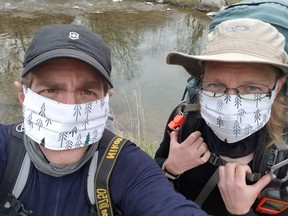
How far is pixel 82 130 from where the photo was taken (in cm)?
167

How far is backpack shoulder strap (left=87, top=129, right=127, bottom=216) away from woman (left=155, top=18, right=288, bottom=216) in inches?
22.1

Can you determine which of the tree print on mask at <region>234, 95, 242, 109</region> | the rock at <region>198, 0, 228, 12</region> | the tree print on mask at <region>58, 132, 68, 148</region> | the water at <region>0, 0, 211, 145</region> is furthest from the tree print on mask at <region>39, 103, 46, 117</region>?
the rock at <region>198, 0, 228, 12</region>

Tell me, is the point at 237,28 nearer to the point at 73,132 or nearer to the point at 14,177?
the point at 73,132

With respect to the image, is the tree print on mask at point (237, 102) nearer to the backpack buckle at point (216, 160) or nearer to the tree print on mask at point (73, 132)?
the backpack buckle at point (216, 160)

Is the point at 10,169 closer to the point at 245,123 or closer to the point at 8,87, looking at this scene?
the point at 245,123

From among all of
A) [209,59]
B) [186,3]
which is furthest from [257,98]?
[186,3]

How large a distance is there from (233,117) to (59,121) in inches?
35.8

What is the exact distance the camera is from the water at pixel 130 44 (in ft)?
19.3

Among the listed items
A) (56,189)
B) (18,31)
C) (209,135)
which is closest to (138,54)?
(18,31)

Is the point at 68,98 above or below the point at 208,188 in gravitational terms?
above

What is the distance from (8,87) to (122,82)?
6.48 feet

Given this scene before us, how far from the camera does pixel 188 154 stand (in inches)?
82.0

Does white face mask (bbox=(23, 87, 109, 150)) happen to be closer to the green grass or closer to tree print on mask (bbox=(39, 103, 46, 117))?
tree print on mask (bbox=(39, 103, 46, 117))

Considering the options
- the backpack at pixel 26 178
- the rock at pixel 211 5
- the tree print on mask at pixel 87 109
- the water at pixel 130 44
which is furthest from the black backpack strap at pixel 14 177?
the rock at pixel 211 5
